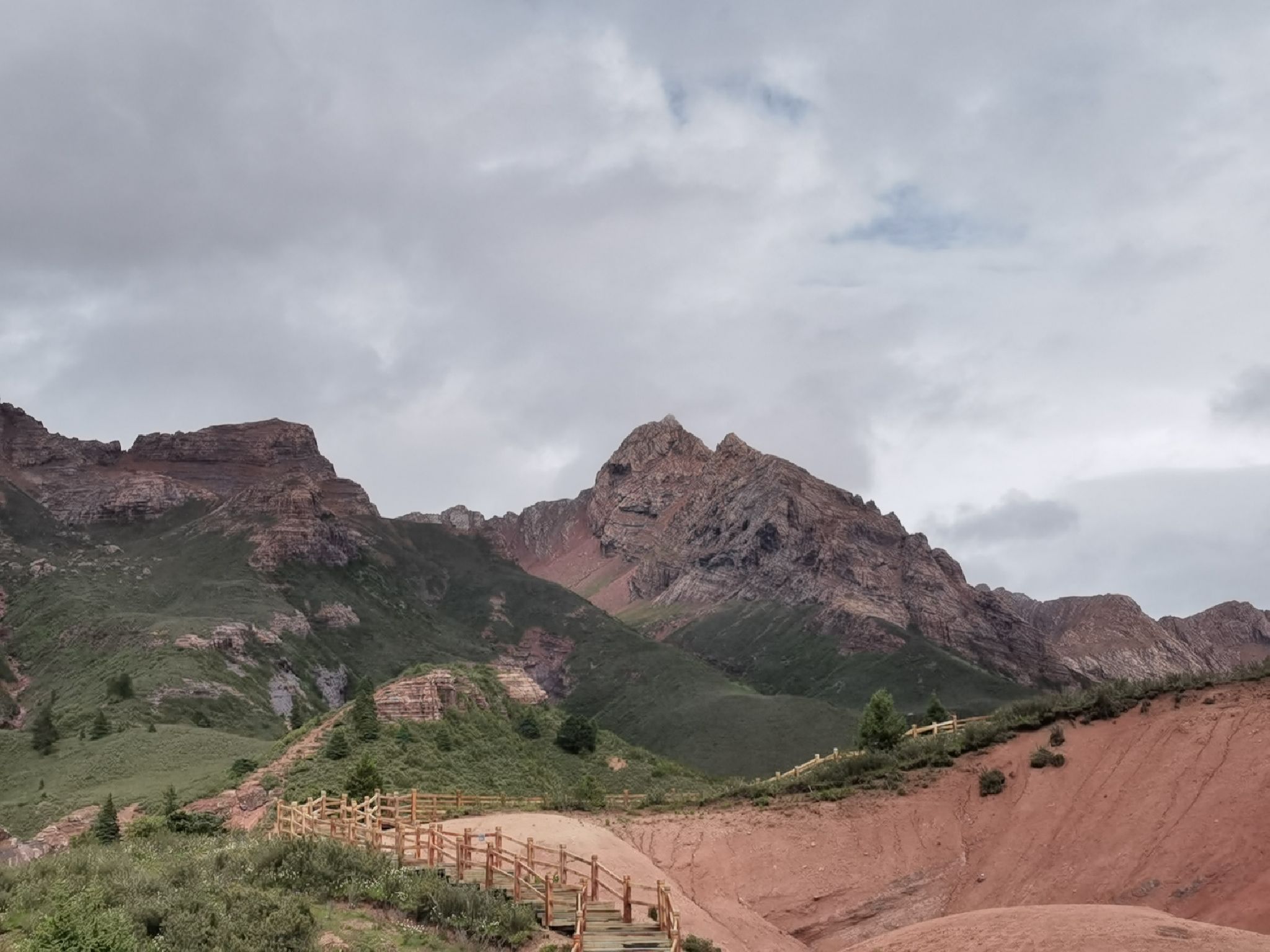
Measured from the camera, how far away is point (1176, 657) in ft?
637

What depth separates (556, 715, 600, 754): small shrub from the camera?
207 ft

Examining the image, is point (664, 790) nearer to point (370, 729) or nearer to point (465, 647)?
point (370, 729)

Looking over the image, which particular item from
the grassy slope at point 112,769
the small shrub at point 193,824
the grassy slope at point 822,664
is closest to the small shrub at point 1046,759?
the small shrub at point 193,824

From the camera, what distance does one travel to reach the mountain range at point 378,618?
97500 mm

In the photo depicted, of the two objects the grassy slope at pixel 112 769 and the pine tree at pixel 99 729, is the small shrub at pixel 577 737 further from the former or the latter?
the pine tree at pixel 99 729

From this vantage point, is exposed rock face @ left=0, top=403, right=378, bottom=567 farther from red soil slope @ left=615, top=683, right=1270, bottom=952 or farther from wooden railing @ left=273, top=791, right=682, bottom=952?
red soil slope @ left=615, top=683, right=1270, bottom=952

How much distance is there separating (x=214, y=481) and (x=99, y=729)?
11839 cm

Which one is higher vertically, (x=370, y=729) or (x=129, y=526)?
(x=129, y=526)

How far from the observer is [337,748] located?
5003 cm

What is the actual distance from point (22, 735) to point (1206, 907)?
73136 millimetres

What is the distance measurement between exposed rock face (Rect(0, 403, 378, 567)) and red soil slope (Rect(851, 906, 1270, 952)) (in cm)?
13129

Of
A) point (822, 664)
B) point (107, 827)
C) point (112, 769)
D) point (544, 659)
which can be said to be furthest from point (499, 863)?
point (822, 664)

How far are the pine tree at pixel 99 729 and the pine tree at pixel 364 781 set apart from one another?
3520cm

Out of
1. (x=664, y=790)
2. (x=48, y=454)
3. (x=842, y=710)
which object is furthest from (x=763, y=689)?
(x=48, y=454)
